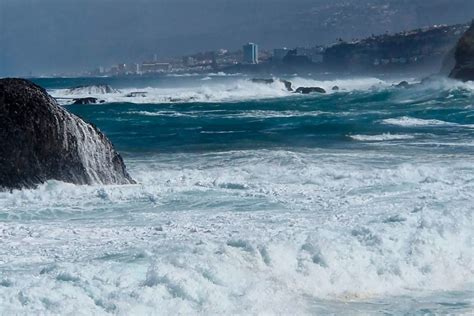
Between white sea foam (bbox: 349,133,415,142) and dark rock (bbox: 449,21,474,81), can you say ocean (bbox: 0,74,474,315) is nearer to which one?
white sea foam (bbox: 349,133,415,142)

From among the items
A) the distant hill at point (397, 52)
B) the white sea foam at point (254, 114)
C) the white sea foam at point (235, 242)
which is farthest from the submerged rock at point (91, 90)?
the white sea foam at point (235, 242)

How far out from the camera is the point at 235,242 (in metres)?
9.60

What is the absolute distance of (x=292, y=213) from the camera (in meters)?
12.2

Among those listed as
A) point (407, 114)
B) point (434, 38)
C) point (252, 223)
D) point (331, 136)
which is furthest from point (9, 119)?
point (434, 38)

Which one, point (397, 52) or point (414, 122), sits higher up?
point (397, 52)

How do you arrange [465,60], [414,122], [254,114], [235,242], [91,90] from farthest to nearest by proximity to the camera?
[91,90] → [465,60] → [254,114] → [414,122] → [235,242]

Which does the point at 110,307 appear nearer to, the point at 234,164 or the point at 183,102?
the point at 234,164

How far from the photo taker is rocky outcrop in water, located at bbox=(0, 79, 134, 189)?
1345cm

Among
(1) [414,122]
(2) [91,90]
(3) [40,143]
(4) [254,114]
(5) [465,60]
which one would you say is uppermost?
(3) [40,143]

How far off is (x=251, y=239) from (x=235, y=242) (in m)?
0.30

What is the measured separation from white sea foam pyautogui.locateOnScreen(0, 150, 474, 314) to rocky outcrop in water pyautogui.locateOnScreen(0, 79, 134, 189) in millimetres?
404

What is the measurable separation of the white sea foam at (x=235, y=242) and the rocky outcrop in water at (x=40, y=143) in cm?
40

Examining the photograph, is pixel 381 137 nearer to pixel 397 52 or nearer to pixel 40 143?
pixel 40 143

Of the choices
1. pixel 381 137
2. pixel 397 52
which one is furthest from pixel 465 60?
pixel 397 52
